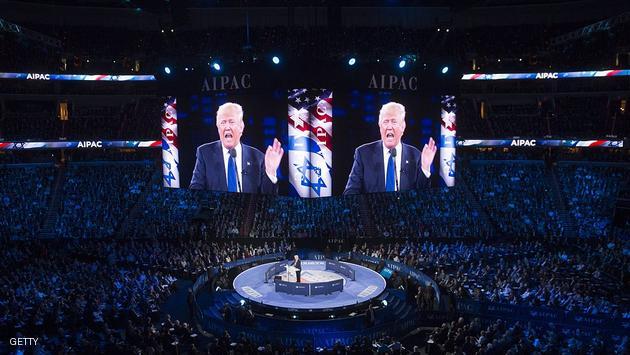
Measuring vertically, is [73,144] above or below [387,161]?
above

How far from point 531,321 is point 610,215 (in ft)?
64.8

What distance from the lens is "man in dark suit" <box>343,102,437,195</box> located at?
23.1 m

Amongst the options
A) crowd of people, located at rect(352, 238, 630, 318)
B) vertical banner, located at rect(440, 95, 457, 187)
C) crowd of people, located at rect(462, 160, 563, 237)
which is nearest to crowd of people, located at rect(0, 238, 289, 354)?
crowd of people, located at rect(352, 238, 630, 318)

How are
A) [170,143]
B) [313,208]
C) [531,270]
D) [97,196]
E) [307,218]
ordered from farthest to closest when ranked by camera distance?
[97,196] → [313,208] → [307,218] → [170,143] → [531,270]

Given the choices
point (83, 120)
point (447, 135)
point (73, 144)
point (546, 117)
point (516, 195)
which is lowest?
point (516, 195)

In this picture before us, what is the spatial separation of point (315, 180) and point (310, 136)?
1.91 meters

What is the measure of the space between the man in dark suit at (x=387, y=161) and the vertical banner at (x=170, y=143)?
8.43m

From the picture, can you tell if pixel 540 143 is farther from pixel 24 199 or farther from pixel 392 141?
pixel 24 199

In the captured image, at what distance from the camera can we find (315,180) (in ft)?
74.0

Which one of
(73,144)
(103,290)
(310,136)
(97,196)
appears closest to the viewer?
(103,290)

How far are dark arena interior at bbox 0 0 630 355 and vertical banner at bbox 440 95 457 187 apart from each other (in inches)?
4.0

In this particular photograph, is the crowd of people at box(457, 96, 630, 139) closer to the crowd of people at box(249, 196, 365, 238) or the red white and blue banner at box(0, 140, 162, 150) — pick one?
the crowd of people at box(249, 196, 365, 238)

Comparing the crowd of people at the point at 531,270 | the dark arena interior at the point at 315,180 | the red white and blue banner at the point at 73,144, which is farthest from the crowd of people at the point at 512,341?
the red white and blue banner at the point at 73,144

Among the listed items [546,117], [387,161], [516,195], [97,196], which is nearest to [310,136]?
[387,161]
